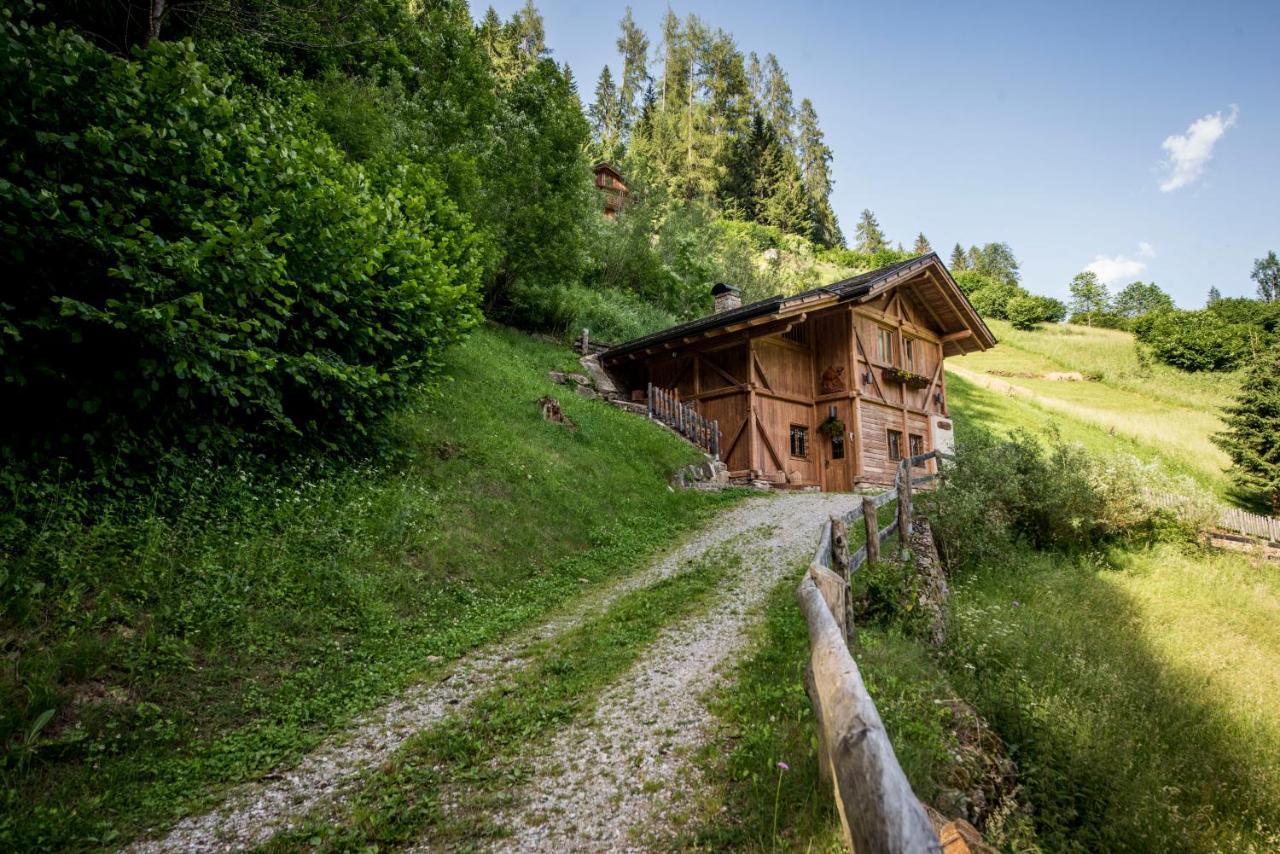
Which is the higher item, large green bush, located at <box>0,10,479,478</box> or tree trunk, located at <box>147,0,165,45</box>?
tree trunk, located at <box>147,0,165,45</box>

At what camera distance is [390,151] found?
15266 mm

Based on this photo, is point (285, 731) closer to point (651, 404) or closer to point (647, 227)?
point (651, 404)

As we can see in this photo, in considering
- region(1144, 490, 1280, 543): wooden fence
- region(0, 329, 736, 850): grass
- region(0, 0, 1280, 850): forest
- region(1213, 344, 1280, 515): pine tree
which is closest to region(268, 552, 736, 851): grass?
region(0, 0, 1280, 850): forest

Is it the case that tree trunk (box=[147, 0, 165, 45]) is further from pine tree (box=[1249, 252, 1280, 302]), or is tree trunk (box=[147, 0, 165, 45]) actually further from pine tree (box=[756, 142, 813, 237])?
pine tree (box=[1249, 252, 1280, 302])

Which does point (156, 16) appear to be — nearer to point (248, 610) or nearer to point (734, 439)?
point (248, 610)

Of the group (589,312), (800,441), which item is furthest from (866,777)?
(589,312)

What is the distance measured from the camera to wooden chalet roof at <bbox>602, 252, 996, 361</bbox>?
18734mm

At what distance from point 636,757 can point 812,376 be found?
1864cm

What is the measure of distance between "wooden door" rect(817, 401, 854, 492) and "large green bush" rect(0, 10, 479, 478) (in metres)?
16.0

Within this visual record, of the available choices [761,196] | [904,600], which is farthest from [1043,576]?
[761,196]

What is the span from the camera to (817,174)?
68.1 m

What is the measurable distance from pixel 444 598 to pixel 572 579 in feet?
7.49

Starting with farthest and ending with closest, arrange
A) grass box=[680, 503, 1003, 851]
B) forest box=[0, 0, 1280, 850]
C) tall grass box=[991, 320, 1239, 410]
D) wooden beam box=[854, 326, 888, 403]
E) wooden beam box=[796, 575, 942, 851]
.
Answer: tall grass box=[991, 320, 1239, 410] → wooden beam box=[854, 326, 888, 403] → forest box=[0, 0, 1280, 850] → grass box=[680, 503, 1003, 851] → wooden beam box=[796, 575, 942, 851]

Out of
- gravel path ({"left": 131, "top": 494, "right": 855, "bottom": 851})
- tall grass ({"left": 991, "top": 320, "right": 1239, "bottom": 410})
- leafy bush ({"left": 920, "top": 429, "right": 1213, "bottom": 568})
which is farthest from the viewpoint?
tall grass ({"left": 991, "top": 320, "right": 1239, "bottom": 410})
